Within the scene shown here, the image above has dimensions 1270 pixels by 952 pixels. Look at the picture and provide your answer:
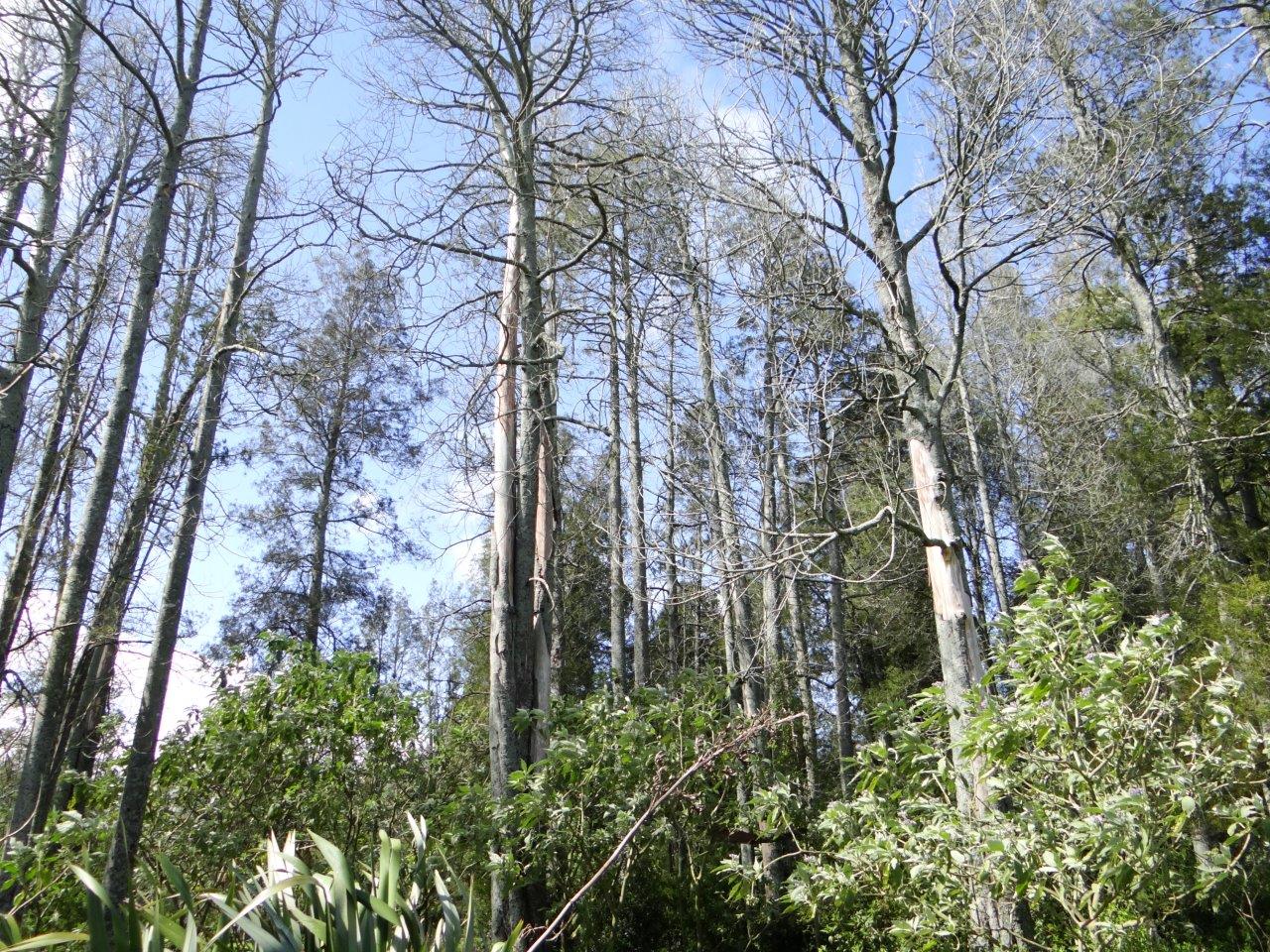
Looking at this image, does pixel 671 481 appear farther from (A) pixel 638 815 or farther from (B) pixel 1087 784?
(B) pixel 1087 784

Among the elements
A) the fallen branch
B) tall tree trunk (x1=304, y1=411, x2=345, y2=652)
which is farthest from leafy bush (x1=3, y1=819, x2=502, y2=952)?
tall tree trunk (x1=304, y1=411, x2=345, y2=652)

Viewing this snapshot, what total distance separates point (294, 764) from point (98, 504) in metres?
2.45

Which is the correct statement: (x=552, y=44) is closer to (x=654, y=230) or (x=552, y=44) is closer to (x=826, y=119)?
(x=654, y=230)

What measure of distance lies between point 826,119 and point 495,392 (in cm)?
301

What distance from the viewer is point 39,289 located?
21.8ft

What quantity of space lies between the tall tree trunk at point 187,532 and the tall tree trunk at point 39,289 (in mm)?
1158

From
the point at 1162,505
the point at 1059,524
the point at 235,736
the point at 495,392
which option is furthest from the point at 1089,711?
the point at 1059,524

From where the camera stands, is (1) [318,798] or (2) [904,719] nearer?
(2) [904,719]

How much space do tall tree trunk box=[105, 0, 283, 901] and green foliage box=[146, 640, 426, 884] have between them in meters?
0.27

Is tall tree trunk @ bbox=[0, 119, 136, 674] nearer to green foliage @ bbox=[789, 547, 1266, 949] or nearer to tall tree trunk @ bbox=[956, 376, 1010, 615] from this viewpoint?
green foliage @ bbox=[789, 547, 1266, 949]

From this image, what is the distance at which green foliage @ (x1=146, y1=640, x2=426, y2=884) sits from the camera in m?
5.41

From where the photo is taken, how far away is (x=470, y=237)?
21.6 feet

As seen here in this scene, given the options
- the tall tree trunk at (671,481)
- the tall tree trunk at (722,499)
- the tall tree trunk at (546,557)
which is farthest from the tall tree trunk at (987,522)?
the tall tree trunk at (546,557)

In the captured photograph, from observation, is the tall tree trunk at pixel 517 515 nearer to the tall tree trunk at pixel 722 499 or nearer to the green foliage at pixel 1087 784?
the tall tree trunk at pixel 722 499
